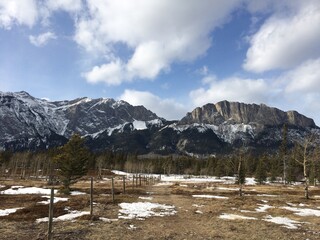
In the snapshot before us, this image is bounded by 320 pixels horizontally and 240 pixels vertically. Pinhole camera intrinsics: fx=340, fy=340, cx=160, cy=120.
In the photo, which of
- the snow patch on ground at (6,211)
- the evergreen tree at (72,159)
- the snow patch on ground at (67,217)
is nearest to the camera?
the snow patch on ground at (67,217)

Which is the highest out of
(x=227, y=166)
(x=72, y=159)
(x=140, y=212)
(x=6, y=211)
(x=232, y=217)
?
(x=227, y=166)

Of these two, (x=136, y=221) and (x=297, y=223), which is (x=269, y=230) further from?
(x=136, y=221)

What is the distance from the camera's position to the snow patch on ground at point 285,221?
25.7 meters

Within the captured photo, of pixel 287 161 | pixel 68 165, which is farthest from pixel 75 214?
pixel 287 161

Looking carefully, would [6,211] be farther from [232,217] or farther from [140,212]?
A: [232,217]

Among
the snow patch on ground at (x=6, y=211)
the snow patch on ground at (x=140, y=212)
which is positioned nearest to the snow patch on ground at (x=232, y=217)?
the snow patch on ground at (x=140, y=212)

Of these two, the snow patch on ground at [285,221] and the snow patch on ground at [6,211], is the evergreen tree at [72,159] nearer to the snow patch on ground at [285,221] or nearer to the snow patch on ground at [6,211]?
the snow patch on ground at [6,211]

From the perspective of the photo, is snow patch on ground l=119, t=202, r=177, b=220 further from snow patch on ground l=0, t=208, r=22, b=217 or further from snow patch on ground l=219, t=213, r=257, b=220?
snow patch on ground l=0, t=208, r=22, b=217

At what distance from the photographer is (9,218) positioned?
83.6 feet

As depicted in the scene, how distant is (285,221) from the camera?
28141mm

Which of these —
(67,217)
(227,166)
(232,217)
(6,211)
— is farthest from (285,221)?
(227,166)

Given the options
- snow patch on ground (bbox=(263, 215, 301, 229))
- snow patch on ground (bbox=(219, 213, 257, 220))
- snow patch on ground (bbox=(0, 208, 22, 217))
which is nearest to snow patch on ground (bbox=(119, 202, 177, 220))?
snow patch on ground (bbox=(219, 213, 257, 220))

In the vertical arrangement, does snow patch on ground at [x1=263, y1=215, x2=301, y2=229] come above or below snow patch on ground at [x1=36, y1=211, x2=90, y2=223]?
below

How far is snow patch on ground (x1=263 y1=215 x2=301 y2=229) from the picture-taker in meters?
25.7
